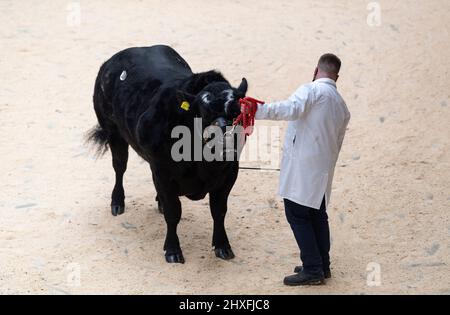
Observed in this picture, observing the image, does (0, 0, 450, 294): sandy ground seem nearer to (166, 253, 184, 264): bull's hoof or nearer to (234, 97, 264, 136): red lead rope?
(166, 253, 184, 264): bull's hoof

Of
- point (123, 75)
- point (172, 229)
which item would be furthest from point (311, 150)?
point (123, 75)

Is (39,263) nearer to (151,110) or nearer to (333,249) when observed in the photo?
(151,110)

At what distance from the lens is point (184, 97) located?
20.5 feet

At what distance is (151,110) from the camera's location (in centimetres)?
663

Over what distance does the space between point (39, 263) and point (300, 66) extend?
202 inches

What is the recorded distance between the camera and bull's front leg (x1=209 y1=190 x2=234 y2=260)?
6832mm

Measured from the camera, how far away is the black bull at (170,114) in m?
6.15

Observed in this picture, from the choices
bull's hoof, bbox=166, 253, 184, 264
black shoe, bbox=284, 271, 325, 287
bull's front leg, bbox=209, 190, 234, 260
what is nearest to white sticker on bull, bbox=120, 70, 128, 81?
bull's front leg, bbox=209, 190, 234, 260

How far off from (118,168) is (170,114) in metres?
1.55

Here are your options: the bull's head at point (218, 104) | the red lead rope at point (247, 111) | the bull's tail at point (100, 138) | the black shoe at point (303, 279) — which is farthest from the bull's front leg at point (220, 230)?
the bull's tail at point (100, 138)

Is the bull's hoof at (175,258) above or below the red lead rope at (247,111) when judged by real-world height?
below

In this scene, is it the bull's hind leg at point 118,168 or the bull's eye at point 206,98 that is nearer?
the bull's eye at point 206,98

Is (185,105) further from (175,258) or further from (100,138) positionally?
(100,138)

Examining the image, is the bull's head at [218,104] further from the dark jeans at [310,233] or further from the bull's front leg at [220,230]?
the bull's front leg at [220,230]
